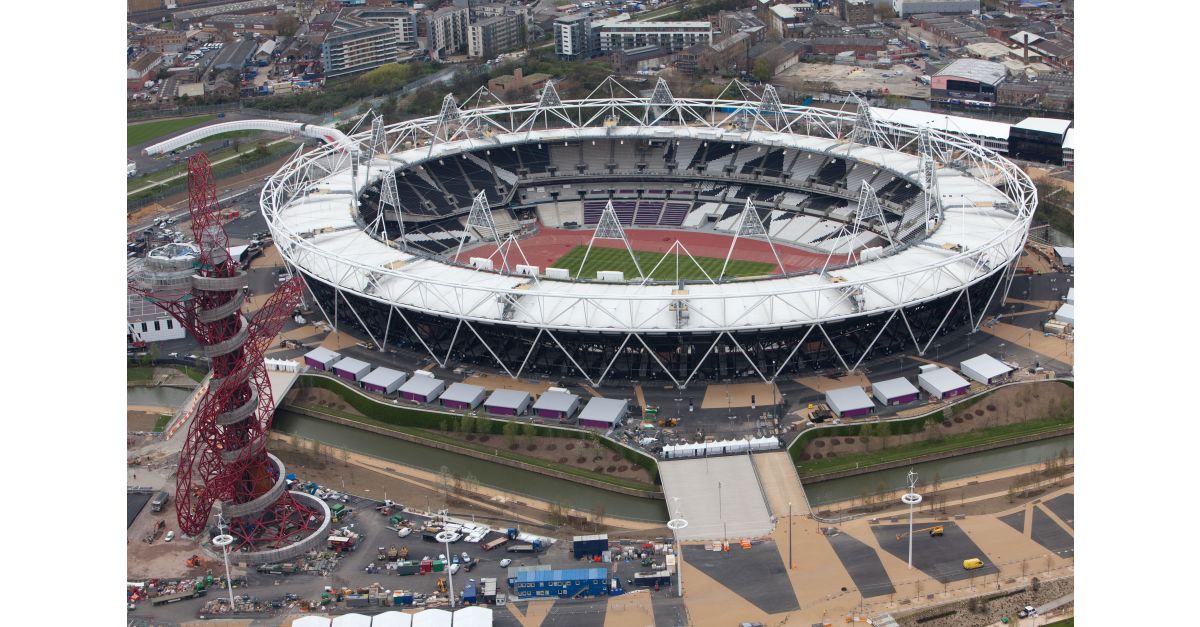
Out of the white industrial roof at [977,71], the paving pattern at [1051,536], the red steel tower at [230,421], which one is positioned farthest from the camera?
the white industrial roof at [977,71]

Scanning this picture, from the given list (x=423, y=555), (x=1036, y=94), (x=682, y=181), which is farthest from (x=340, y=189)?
(x=1036, y=94)

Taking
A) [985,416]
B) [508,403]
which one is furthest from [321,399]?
[985,416]

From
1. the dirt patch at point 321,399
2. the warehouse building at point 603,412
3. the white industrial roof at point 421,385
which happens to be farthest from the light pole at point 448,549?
the dirt patch at point 321,399

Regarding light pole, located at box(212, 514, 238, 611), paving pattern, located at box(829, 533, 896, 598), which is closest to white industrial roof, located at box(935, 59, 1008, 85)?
paving pattern, located at box(829, 533, 896, 598)

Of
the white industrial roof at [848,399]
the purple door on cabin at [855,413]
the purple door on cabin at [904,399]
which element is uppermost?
the white industrial roof at [848,399]

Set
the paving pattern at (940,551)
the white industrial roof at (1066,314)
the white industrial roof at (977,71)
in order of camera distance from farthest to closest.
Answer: the white industrial roof at (977,71)
the white industrial roof at (1066,314)
the paving pattern at (940,551)

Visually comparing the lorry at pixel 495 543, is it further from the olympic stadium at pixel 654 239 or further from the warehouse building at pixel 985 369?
the warehouse building at pixel 985 369

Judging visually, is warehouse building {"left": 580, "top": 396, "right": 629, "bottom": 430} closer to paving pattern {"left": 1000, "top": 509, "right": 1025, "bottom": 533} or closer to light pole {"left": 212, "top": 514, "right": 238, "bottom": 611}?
light pole {"left": 212, "top": 514, "right": 238, "bottom": 611}

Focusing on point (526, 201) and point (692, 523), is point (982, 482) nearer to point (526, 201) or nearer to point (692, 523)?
point (692, 523)
